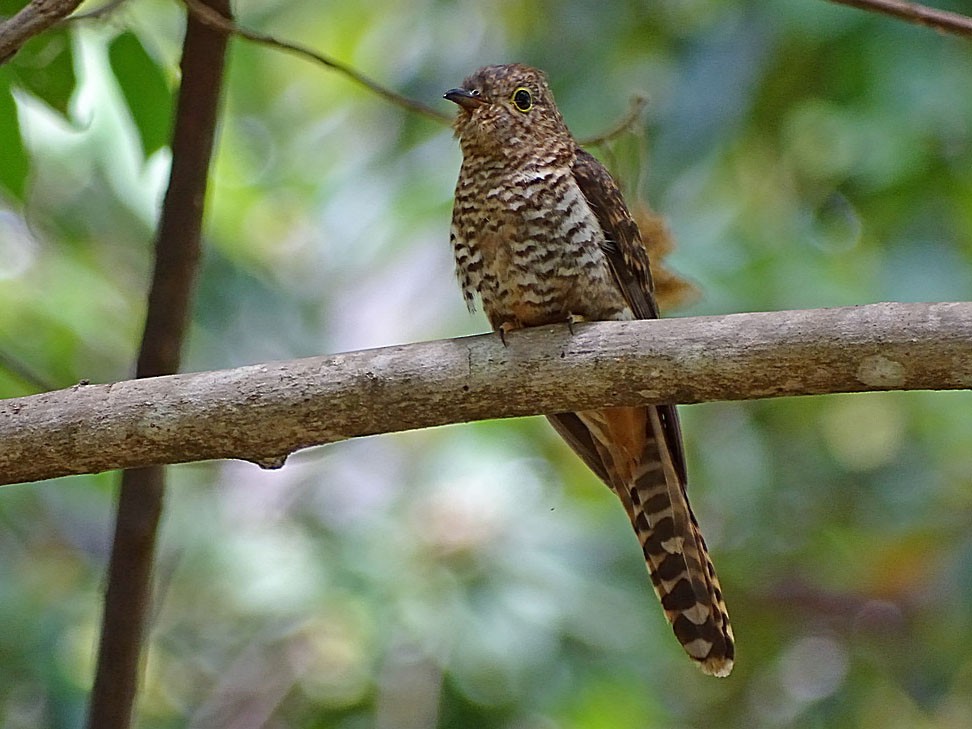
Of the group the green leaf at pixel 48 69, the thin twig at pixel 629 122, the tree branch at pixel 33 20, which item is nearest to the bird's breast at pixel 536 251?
the thin twig at pixel 629 122

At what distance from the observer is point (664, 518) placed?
9.52 feet

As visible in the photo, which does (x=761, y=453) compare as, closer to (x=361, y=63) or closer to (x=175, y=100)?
(x=361, y=63)

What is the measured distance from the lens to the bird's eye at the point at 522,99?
2990mm

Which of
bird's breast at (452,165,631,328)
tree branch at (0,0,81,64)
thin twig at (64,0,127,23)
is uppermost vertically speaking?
thin twig at (64,0,127,23)

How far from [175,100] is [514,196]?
71 cm

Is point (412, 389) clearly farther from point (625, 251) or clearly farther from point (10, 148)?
point (625, 251)

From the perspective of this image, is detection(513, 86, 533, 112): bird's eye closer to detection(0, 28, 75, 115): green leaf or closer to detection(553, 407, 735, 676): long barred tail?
detection(553, 407, 735, 676): long barred tail

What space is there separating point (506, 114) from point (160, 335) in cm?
97

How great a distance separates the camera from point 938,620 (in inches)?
163

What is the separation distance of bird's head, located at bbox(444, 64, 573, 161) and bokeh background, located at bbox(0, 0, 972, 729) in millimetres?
194

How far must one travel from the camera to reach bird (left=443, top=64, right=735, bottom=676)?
109 inches

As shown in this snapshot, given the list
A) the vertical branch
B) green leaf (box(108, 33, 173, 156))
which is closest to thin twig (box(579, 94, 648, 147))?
the vertical branch

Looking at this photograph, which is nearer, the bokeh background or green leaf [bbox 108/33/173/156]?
green leaf [bbox 108/33/173/156]

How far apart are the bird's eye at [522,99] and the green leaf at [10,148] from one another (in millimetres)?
1143
